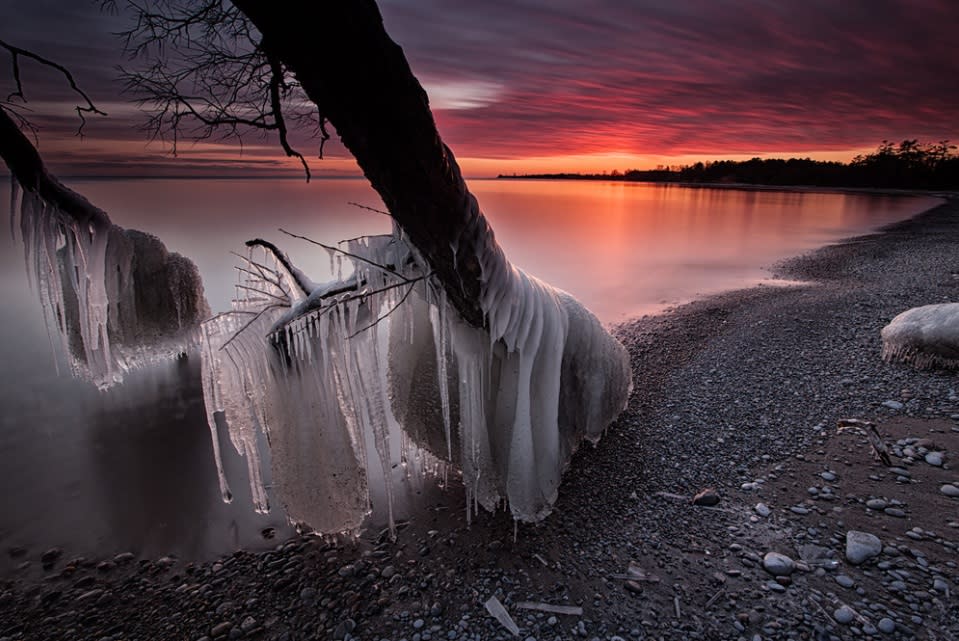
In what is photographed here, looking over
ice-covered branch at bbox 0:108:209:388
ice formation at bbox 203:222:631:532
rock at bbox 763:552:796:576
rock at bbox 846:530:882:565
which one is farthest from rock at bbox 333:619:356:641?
ice-covered branch at bbox 0:108:209:388

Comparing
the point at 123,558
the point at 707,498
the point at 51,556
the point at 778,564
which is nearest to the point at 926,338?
the point at 707,498

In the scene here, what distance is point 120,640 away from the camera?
11.1ft

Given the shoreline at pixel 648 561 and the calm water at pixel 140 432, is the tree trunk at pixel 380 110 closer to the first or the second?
the shoreline at pixel 648 561

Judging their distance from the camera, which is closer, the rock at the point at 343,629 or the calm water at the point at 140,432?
the rock at the point at 343,629

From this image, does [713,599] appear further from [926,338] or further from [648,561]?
[926,338]

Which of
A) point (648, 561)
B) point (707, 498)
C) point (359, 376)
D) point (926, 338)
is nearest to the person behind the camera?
point (648, 561)

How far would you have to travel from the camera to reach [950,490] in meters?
3.98

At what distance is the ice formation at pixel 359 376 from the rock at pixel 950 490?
323cm

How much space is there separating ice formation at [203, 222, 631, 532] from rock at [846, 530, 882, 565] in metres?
2.21

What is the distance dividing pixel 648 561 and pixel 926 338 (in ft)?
18.1

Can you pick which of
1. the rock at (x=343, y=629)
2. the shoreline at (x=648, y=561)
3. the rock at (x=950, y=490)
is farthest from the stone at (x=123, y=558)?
the rock at (x=950, y=490)

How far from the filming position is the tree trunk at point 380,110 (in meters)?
2.06

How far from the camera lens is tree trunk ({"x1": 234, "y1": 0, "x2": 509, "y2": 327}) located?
6.76ft

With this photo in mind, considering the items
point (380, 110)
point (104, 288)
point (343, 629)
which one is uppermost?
point (380, 110)
